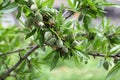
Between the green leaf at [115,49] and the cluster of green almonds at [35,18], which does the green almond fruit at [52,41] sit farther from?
the green leaf at [115,49]

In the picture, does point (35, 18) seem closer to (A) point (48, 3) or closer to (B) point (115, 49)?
Result: (A) point (48, 3)

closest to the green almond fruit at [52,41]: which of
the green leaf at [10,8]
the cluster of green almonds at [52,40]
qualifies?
the cluster of green almonds at [52,40]

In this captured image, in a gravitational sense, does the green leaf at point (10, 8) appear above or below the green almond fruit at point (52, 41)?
above

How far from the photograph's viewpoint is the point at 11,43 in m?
1.57

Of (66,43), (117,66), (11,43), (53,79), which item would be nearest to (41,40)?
(66,43)

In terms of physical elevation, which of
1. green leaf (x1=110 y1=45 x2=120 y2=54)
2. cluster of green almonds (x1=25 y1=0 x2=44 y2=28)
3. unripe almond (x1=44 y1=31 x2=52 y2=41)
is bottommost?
green leaf (x1=110 y1=45 x2=120 y2=54)

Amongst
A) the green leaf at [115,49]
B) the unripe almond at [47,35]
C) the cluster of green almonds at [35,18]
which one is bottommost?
the green leaf at [115,49]

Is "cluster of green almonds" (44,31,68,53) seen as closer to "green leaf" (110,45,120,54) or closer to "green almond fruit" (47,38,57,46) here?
"green almond fruit" (47,38,57,46)

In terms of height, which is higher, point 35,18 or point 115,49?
point 35,18

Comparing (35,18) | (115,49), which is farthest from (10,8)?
(115,49)

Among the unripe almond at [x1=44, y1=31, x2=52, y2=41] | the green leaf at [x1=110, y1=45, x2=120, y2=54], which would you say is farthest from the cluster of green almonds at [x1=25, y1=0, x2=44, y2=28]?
the green leaf at [x1=110, y1=45, x2=120, y2=54]

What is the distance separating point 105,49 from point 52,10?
0.89ft

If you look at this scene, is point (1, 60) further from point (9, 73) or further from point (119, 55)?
point (119, 55)

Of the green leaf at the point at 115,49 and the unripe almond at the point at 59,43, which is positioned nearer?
the unripe almond at the point at 59,43
